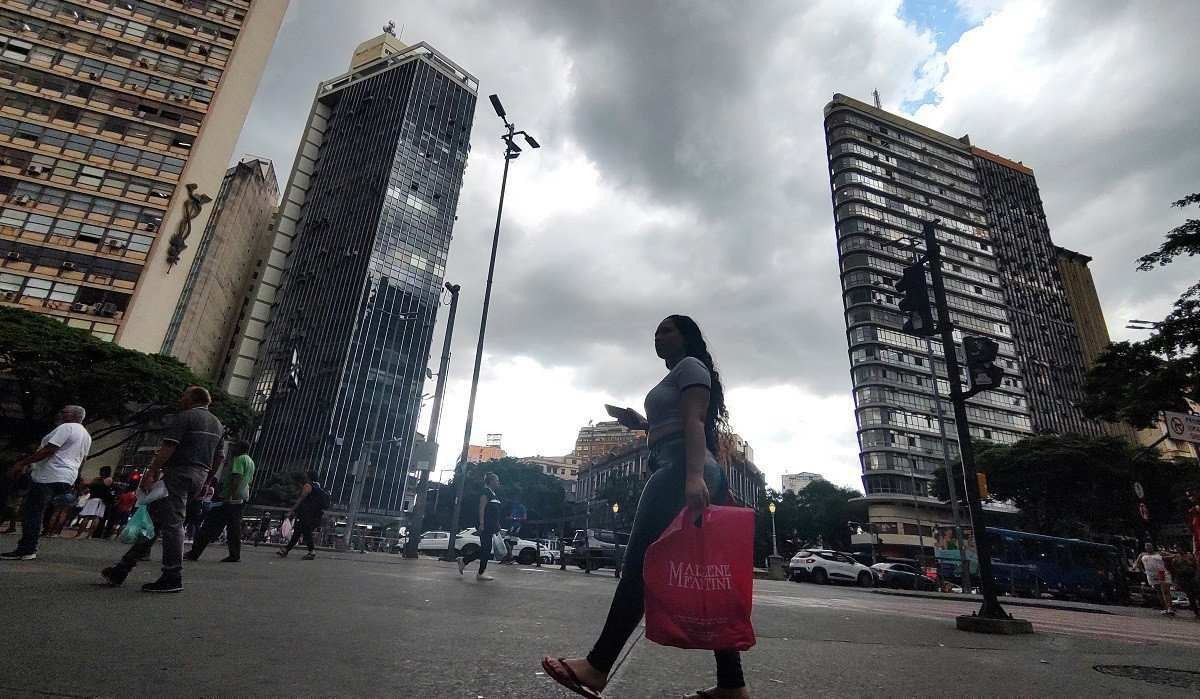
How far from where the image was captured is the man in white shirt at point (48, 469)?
17.9 ft

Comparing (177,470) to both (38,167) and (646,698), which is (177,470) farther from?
(38,167)

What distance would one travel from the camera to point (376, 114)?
249ft

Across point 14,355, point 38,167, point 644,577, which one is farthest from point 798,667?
point 38,167

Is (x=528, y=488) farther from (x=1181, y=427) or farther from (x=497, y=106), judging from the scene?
(x=1181, y=427)

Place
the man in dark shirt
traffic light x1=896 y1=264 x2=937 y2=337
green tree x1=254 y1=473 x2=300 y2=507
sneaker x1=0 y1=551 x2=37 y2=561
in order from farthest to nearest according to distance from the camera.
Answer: green tree x1=254 y1=473 x2=300 y2=507 → traffic light x1=896 y1=264 x2=937 y2=337 → sneaker x1=0 y1=551 x2=37 y2=561 → the man in dark shirt

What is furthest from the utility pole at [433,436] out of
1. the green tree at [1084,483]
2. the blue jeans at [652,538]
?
the green tree at [1084,483]

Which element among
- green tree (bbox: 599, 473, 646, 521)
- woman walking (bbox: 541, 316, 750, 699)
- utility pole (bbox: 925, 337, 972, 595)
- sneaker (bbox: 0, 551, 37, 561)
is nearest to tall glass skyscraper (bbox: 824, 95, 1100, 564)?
green tree (bbox: 599, 473, 646, 521)

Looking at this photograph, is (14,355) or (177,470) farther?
(14,355)

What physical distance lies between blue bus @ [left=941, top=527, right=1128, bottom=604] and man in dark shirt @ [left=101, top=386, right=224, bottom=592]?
2605 cm

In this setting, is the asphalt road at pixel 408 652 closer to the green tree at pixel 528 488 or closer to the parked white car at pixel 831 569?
the parked white car at pixel 831 569

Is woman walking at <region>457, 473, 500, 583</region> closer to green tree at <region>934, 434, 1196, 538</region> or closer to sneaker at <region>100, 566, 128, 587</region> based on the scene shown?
sneaker at <region>100, 566, 128, 587</region>

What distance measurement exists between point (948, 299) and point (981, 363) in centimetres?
7619

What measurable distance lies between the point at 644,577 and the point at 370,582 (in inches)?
214

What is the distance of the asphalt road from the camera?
198 centimetres
